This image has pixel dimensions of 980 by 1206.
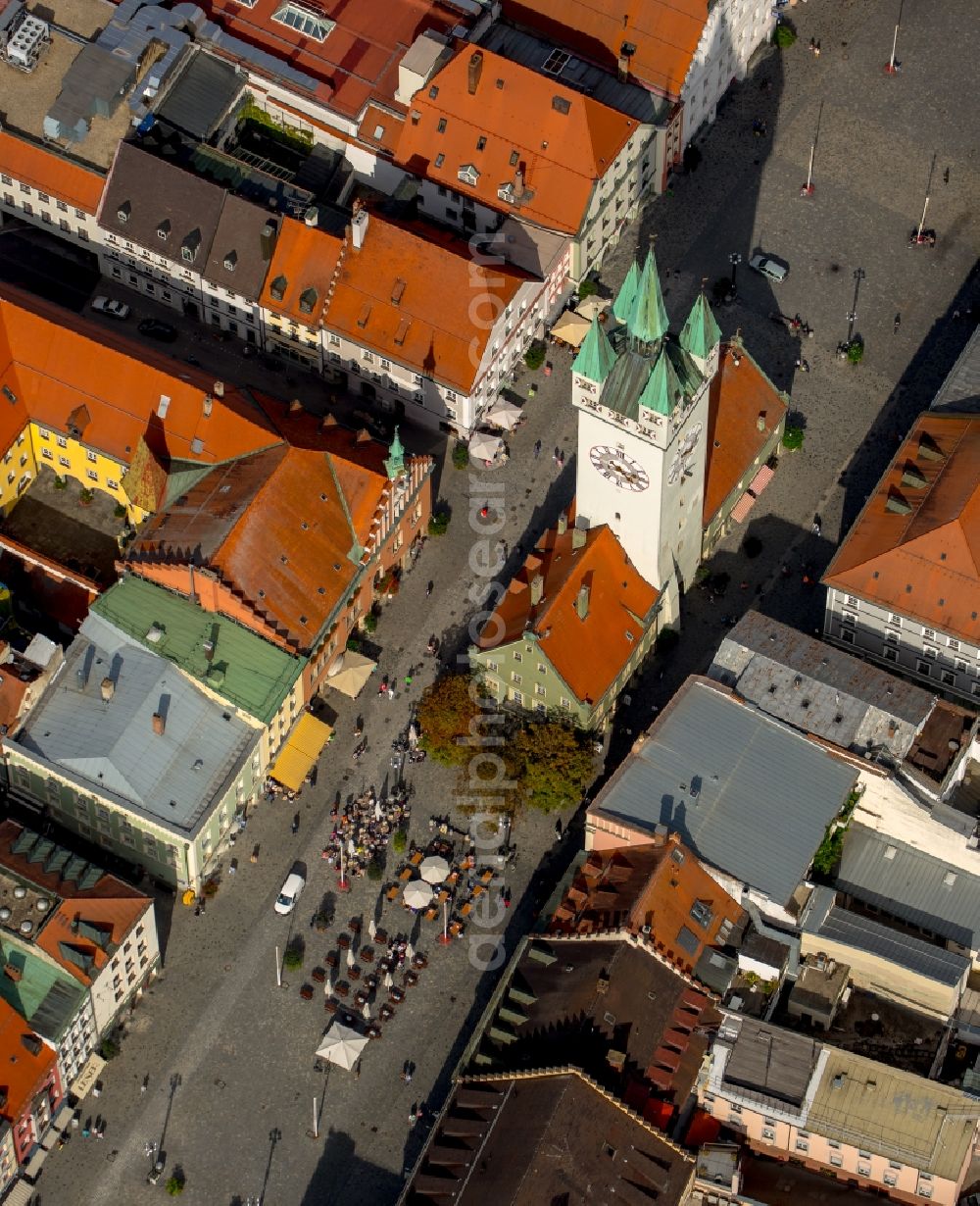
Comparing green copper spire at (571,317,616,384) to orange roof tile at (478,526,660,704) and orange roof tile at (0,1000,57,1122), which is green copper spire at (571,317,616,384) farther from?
orange roof tile at (0,1000,57,1122)

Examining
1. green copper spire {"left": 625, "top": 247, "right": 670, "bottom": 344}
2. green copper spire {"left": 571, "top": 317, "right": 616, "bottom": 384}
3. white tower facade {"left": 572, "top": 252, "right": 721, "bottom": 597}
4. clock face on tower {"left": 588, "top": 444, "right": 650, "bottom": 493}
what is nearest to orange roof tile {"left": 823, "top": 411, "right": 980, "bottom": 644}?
white tower facade {"left": 572, "top": 252, "right": 721, "bottom": 597}

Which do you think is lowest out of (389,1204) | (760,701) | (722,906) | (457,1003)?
(389,1204)

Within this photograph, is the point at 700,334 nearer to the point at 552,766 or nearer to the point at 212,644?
the point at 552,766

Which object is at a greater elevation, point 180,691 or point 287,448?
point 287,448

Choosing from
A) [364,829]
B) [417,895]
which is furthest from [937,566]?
[364,829]

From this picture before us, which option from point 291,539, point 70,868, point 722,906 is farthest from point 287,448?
point 722,906

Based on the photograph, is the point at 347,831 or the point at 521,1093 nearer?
the point at 521,1093

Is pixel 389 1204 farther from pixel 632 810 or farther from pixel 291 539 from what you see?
pixel 291 539
